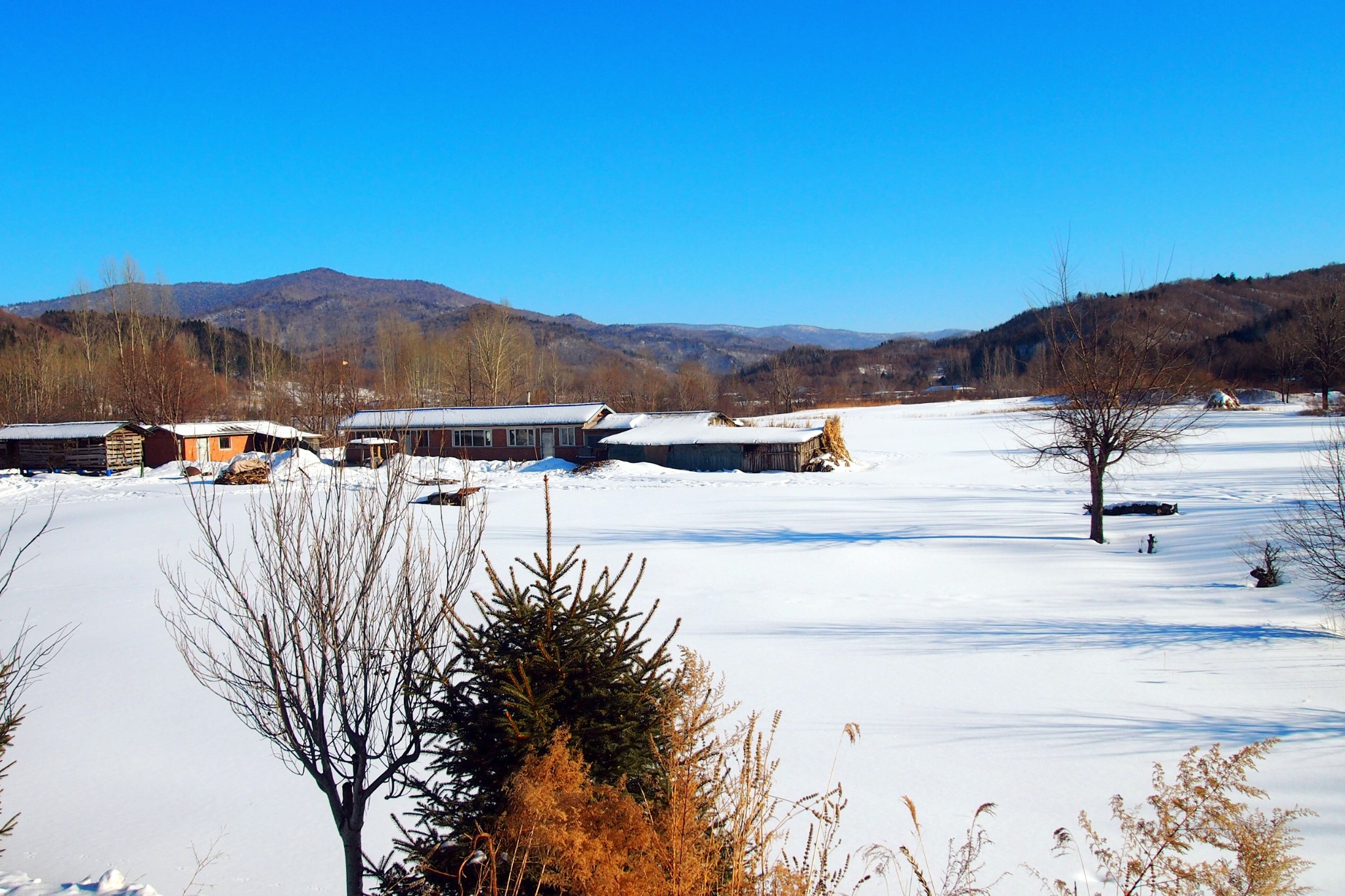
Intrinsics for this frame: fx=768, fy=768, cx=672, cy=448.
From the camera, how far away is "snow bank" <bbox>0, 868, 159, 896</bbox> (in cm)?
591

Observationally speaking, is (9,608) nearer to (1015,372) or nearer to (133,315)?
(133,315)

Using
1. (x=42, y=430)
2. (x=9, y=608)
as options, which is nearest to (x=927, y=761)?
(x=9, y=608)

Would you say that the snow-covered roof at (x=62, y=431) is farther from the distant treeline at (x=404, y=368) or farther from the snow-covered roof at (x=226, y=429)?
the distant treeline at (x=404, y=368)

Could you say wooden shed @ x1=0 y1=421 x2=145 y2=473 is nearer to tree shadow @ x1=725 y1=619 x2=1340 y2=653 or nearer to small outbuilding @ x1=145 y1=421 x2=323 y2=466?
small outbuilding @ x1=145 y1=421 x2=323 y2=466

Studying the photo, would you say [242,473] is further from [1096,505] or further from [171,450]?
[1096,505]

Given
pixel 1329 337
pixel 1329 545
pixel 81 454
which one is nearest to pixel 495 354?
pixel 81 454

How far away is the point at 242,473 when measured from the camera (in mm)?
35344

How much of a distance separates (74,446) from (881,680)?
47.6 m

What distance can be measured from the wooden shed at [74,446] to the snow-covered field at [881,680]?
2020 centimetres

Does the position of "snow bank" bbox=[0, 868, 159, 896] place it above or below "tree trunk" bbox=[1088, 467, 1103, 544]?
below

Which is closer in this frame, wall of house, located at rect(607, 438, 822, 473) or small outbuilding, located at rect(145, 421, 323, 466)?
wall of house, located at rect(607, 438, 822, 473)

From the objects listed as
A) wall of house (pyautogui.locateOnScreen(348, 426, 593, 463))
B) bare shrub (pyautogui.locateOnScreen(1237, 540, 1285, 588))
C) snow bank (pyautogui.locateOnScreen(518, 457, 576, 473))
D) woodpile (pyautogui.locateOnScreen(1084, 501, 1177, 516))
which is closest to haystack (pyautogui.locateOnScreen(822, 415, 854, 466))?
wall of house (pyautogui.locateOnScreen(348, 426, 593, 463))

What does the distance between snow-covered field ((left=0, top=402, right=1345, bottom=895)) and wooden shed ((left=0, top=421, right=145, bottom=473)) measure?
20.2 meters

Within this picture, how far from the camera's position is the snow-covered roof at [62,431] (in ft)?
135
